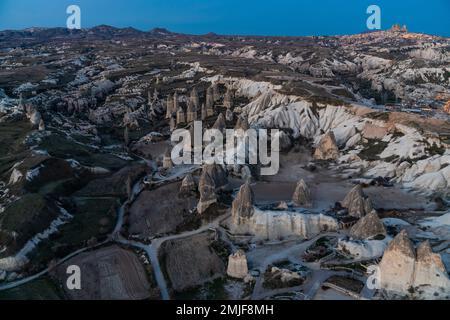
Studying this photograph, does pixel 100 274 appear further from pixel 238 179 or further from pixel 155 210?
pixel 238 179

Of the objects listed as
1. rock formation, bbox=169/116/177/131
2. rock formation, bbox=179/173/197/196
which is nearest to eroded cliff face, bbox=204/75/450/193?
rock formation, bbox=169/116/177/131

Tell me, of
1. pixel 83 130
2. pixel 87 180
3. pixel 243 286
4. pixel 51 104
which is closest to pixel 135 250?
pixel 243 286

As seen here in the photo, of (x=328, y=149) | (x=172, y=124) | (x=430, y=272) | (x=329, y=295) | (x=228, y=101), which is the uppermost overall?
(x=228, y=101)

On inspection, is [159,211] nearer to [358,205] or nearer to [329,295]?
[358,205]

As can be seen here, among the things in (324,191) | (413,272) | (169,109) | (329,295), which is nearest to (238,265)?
(329,295)

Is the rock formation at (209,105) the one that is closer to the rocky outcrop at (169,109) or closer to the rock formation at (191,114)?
the rock formation at (191,114)
